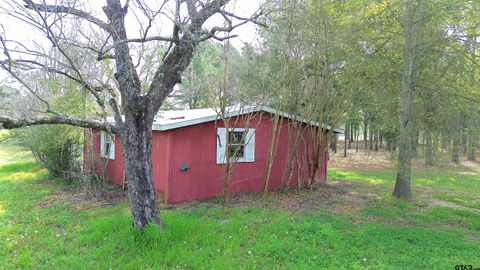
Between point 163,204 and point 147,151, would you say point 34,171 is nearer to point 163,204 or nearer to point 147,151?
point 163,204

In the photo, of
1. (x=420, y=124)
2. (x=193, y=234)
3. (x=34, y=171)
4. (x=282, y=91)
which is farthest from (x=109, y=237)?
(x=34, y=171)

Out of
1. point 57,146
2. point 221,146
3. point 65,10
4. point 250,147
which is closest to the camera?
point 65,10

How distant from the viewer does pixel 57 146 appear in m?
10.3

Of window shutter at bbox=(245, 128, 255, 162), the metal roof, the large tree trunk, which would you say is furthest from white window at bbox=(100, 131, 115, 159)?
the large tree trunk

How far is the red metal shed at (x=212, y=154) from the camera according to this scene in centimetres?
793

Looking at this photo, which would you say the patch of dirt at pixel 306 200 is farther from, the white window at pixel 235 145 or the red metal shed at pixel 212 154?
the white window at pixel 235 145

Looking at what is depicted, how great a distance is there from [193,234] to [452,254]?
159 inches

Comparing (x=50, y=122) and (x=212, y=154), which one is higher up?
(x=50, y=122)

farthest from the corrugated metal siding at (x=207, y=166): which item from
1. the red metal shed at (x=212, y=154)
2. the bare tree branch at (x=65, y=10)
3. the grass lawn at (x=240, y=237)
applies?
the bare tree branch at (x=65, y=10)

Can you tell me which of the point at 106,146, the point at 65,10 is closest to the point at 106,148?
the point at 106,146

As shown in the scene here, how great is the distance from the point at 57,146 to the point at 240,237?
7704mm

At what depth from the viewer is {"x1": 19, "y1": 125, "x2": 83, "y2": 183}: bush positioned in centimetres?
977

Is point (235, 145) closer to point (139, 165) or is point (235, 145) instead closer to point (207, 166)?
point (207, 166)

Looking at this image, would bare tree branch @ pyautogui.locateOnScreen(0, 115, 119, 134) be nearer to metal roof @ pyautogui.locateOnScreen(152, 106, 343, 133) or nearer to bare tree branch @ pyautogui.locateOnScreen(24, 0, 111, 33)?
bare tree branch @ pyautogui.locateOnScreen(24, 0, 111, 33)
